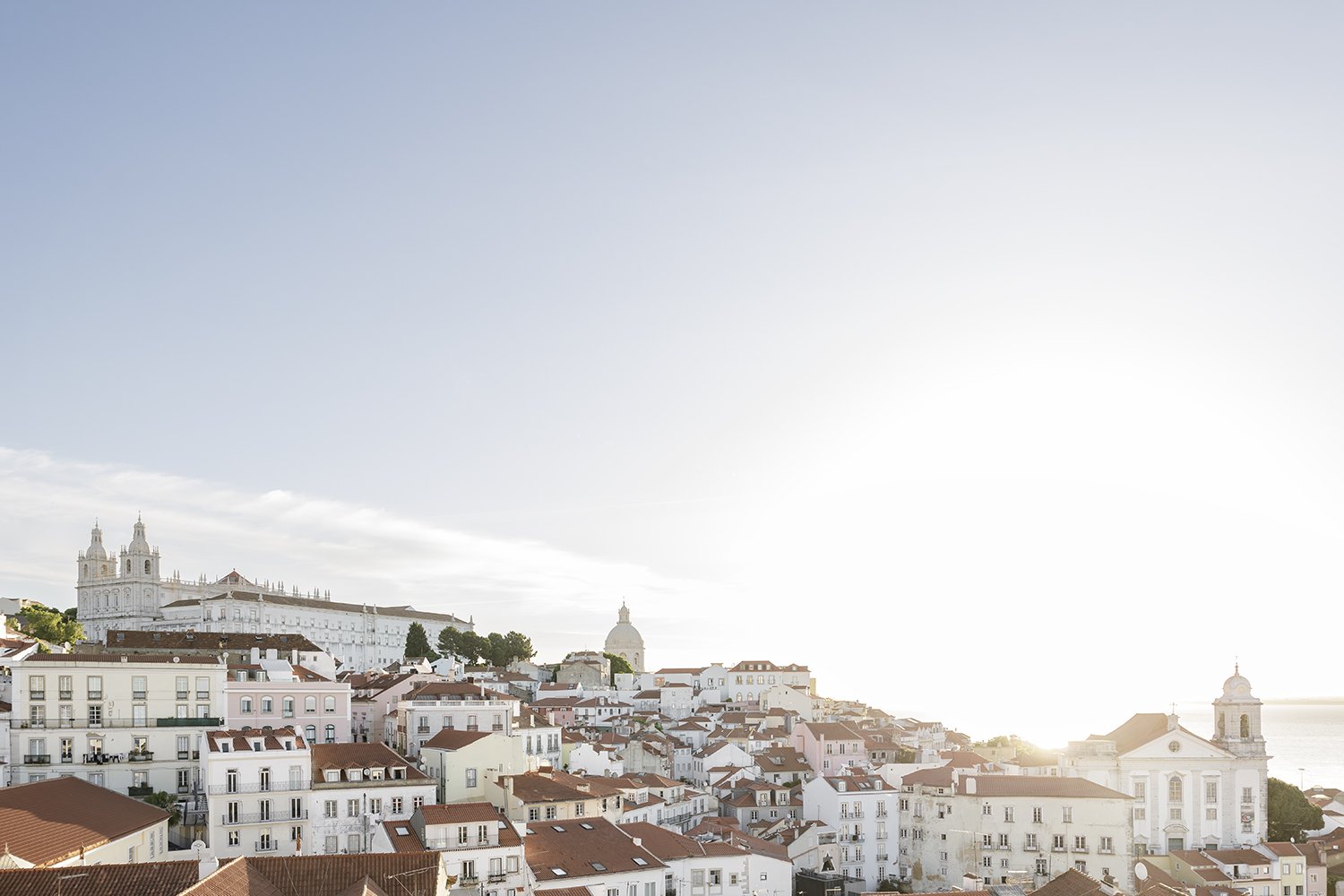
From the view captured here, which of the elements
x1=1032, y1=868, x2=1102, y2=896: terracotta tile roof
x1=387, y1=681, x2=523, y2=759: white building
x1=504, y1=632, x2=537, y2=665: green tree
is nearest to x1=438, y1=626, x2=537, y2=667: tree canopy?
x1=504, y1=632, x2=537, y2=665: green tree

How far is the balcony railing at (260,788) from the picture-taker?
44.2 m

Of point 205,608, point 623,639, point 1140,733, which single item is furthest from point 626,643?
point 1140,733

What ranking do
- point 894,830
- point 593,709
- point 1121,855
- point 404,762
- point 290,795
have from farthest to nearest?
point 593,709
point 894,830
point 1121,855
point 404,762
point 290,795

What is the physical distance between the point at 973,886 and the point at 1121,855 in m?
17.8

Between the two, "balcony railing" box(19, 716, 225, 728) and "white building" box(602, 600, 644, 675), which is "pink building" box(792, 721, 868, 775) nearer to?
"balcony railing" box(19, 716, 225, 728)

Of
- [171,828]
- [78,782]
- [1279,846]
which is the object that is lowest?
[1279,846]

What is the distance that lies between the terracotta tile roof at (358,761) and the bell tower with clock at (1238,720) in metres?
55.4

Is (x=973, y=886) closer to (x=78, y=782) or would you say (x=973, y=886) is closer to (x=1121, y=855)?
(x=1121, y=855)

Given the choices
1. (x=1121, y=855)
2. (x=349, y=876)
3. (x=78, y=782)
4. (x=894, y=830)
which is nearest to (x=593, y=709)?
(x=894, y=830)

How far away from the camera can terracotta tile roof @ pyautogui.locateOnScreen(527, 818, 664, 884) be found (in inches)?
1747

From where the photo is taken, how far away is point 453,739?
173ft

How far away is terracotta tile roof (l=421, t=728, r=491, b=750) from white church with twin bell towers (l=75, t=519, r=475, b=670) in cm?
8673

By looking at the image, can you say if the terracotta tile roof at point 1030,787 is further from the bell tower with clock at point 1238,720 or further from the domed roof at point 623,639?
the domed roof at point 623,639

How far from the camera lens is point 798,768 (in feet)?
269
